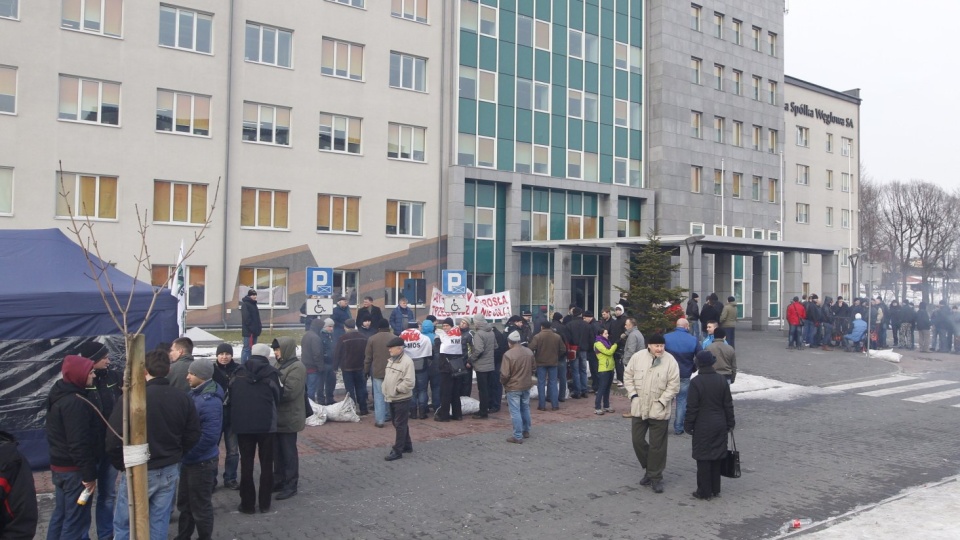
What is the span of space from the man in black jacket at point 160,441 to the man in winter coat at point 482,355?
24.0 feet

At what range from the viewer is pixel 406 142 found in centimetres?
3297

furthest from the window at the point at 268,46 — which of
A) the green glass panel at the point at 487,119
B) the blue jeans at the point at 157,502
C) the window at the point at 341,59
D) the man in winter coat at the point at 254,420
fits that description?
the blue jeans at the point at 157,502

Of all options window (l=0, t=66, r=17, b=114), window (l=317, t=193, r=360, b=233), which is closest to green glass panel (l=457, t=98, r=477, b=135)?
window (l=317, t=193, r=360, b=233)

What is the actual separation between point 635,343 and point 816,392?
6.68 m

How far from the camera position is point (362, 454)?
10625mm

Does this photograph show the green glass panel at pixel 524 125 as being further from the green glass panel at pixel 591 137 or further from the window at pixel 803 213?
the window at pixel 803 213

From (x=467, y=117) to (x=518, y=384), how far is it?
24.5m

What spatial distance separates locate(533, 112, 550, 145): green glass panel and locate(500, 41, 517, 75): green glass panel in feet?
8.43

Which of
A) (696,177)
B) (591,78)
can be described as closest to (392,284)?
(591,78)

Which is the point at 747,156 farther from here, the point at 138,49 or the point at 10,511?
the point at 10,511

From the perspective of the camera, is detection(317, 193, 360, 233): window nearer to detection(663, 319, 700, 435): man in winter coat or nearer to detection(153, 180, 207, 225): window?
detection(153, 180, 207, 225): window

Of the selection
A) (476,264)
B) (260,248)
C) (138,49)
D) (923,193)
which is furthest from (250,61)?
(923,193)

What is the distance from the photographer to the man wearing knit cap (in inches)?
452

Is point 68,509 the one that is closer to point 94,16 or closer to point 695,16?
point 94,16
